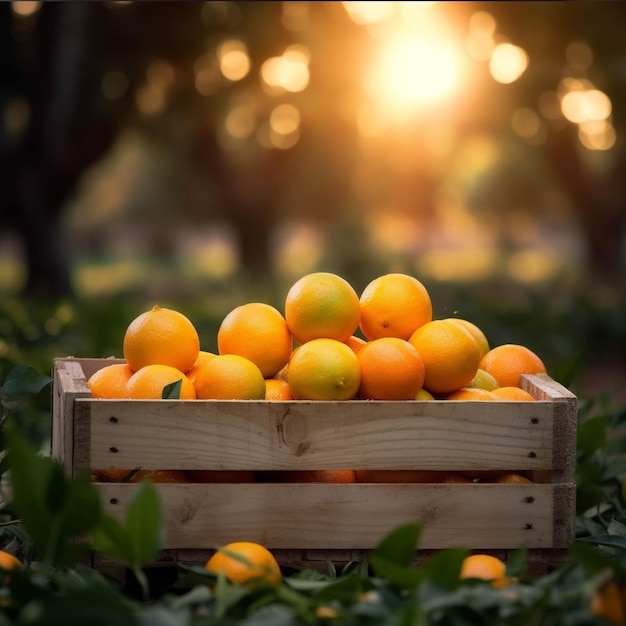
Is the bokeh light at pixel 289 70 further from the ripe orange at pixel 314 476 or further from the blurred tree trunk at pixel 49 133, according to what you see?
the ripe orange at pixel 314 476

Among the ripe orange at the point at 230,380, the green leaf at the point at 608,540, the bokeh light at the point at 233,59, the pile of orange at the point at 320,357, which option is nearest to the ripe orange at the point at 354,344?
the pile of orange at the point at 320,357

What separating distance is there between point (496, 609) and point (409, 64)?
10242 mm

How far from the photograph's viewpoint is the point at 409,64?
432 inches

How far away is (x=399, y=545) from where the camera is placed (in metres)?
1.40

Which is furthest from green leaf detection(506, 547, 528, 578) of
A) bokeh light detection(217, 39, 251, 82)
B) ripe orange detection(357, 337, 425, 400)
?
bokeh light detection(217, 39, 251, 82)

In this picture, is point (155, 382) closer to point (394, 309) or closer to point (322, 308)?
point (322, 308)

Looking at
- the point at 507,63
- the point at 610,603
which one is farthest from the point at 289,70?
the point at 610,603

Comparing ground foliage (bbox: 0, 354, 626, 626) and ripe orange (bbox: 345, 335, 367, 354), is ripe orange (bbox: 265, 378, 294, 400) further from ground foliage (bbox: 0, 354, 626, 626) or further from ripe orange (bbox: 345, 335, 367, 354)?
ground foliage (bbox: 0, 354, 626, 626)

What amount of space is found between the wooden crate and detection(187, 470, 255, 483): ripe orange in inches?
2.0

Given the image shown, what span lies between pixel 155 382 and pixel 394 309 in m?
0.50

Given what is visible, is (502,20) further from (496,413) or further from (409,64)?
(496,413)

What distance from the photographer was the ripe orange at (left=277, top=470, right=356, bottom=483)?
5.76 feet

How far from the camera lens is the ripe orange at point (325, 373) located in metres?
1.72

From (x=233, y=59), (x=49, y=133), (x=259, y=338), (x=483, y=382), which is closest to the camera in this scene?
(x=259, y=338)
